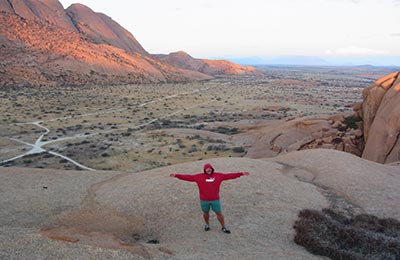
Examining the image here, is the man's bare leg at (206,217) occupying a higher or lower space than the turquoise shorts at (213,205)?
lower

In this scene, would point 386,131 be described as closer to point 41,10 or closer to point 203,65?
point 41,10

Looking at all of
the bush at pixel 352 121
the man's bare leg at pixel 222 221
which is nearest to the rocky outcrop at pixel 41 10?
the bush at pixel 352 121

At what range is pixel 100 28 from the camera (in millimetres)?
142625

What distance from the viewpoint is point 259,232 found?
11.6 meters

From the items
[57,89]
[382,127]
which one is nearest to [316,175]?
[382,127]

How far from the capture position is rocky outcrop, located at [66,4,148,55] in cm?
13275

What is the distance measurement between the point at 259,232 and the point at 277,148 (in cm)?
2001

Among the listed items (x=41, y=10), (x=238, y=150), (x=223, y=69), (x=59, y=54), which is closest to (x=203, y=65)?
(x=223, y=69)

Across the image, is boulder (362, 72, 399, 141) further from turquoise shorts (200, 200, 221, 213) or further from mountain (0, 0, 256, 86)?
mountain (0, 0, 256, 86)

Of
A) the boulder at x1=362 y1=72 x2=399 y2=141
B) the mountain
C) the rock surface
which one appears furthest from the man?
the mountain

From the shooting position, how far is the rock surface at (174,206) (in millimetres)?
9492

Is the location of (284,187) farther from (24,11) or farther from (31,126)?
(24,11)

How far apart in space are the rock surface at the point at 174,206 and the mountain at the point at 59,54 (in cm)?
7503

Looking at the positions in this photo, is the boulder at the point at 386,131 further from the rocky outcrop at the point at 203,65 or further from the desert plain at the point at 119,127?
the rocky outcrop at the point at 203,65
